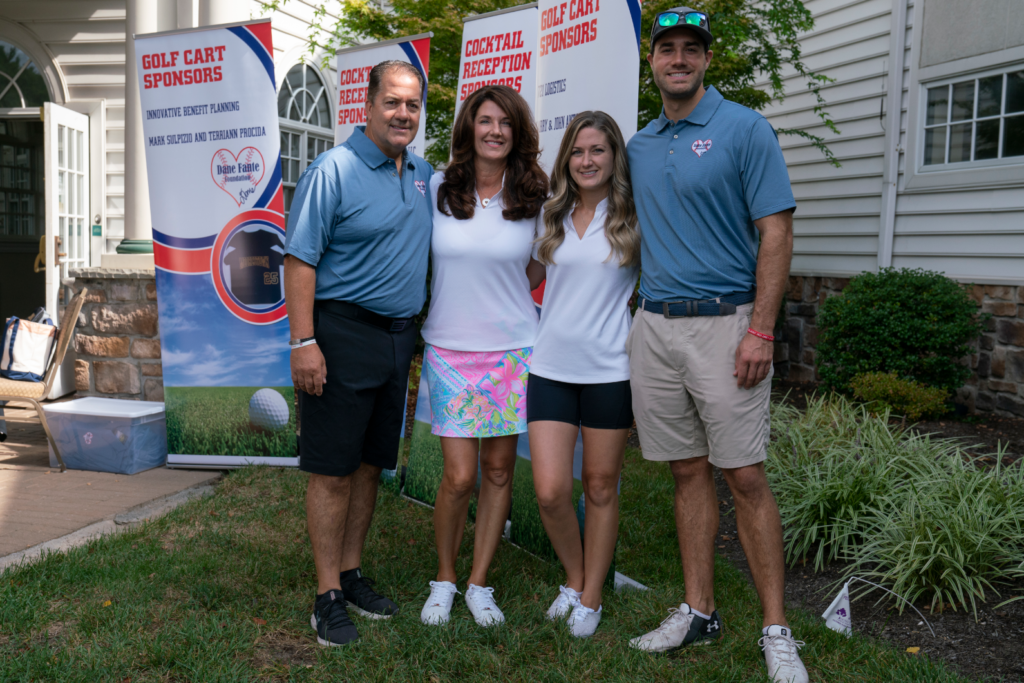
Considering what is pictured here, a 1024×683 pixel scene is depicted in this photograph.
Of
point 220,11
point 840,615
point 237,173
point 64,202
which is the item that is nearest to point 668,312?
point 840,615

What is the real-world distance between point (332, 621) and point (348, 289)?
1184 mm

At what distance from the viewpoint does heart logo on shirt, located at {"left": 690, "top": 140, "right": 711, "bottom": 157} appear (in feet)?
8.46

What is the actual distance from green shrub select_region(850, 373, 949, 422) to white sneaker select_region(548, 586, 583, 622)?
349 centimetres

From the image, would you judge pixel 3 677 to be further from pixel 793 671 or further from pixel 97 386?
pixel 97 386

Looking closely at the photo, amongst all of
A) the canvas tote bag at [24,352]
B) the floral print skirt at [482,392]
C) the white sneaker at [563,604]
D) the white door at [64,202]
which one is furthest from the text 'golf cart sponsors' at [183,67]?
the white sneaker at [563,604]

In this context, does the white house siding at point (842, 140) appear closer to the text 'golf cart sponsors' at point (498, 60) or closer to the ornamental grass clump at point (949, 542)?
the ornamental grass clump at point (949, 542)

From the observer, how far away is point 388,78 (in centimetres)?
284

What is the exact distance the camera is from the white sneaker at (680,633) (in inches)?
110

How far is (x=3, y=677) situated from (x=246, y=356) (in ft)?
9.05

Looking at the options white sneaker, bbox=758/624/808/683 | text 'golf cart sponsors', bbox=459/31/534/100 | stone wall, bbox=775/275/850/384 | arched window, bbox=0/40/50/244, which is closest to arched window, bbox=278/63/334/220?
arched window, bbox=0/40/50/244

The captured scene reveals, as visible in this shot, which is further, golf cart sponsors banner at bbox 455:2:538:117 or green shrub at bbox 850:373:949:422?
green shrub at bbox 850:373:949:422

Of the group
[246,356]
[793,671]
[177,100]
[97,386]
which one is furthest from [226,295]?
[793,671]

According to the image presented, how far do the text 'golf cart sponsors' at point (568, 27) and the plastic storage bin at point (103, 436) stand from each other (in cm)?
338

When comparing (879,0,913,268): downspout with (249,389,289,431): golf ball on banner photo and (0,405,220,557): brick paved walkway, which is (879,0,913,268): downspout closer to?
(249,389,289,431): golf ball on banner photo
